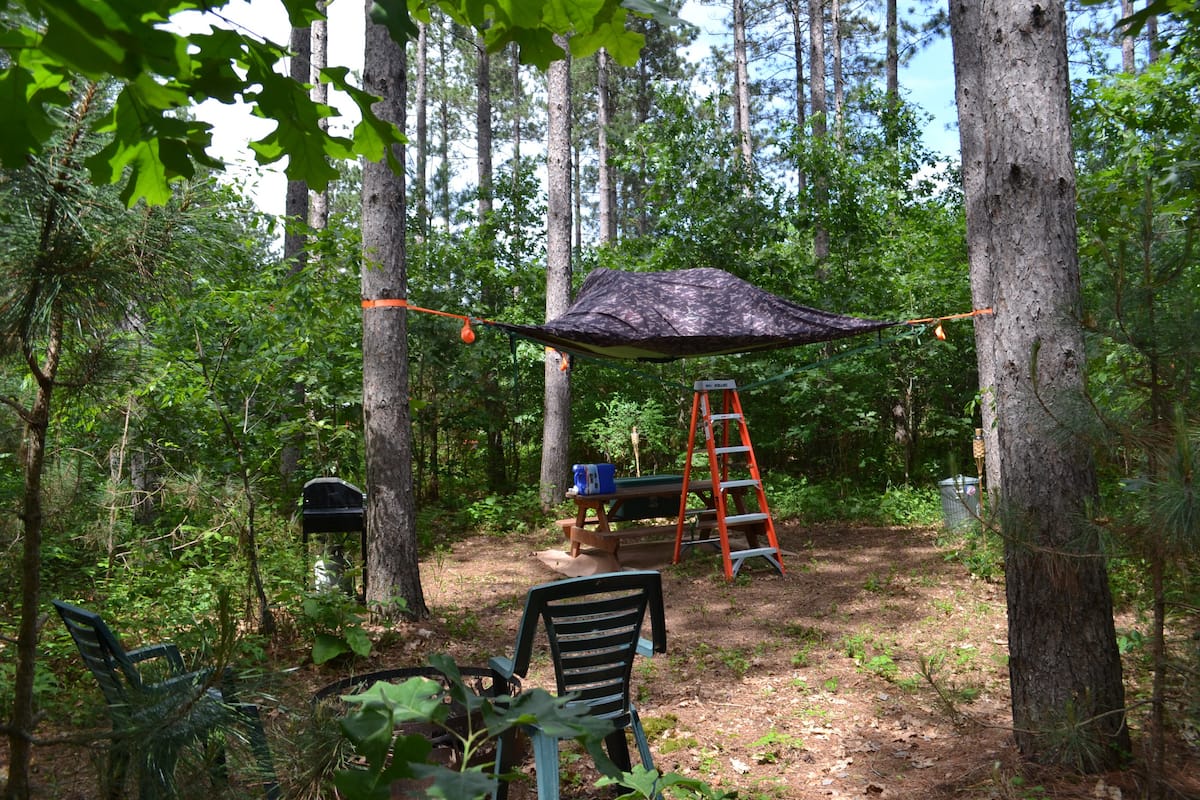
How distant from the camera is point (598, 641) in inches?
87.9

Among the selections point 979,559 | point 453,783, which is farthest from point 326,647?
point 979,559

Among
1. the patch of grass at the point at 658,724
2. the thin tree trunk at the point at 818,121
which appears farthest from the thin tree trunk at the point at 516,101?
the patch of grass at the point at 658,724

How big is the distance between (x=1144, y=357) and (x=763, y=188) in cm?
706

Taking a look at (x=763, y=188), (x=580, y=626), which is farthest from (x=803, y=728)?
(x=763, y=188)

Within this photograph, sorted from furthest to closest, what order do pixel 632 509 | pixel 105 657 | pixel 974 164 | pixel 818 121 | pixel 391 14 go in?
pixel 818 121 < pixel 632 509 < pixel 974 164 < pixel 105 657 < pixel 391 14

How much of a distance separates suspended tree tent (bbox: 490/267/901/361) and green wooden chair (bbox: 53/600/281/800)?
3.67m

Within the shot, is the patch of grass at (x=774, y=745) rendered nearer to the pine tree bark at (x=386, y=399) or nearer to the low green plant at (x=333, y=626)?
the low green plant at (x=333, y=626)

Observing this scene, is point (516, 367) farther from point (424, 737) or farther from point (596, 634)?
point (424, 737)

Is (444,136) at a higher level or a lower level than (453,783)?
higher

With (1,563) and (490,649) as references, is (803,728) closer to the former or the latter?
(490,649)

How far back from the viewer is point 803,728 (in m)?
2.98

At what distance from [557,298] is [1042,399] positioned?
6292 millimetres

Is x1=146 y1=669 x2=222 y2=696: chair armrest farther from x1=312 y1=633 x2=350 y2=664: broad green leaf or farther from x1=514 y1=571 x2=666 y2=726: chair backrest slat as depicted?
x1=312 y1=633 x2=350 y2=664: broad green leaf

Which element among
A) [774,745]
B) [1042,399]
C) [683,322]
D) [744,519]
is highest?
[683,322]
